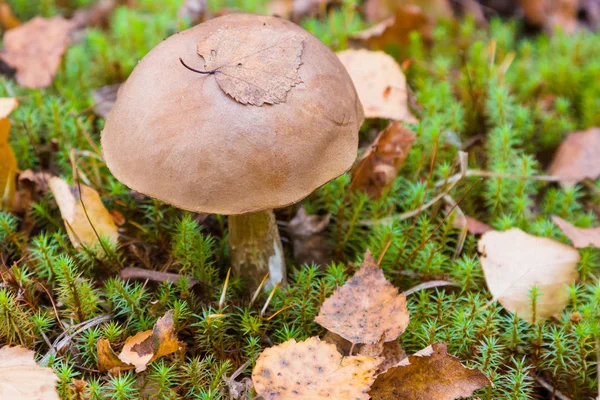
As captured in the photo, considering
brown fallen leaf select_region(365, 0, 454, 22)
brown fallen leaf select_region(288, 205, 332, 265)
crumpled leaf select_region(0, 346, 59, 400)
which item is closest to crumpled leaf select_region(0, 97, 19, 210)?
crumpled leaf select_region(0, 346, 59, 400)

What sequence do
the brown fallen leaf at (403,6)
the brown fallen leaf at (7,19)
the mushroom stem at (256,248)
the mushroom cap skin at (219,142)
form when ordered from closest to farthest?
the mushroom cap skin at (219,142), the mushroom stem at (256,248), the brown fallen leaf at (7,19), the brown fallen leaf at (403,6)

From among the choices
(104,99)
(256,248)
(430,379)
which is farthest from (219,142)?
(104,99)

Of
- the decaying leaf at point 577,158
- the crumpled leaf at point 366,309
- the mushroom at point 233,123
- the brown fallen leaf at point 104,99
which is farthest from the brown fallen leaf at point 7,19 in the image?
the decaying leaf at point 577,158

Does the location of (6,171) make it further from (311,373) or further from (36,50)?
(311,373)

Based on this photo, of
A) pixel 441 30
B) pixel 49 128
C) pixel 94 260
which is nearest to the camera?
pixel 94 260

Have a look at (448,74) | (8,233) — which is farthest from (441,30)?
(8,233)

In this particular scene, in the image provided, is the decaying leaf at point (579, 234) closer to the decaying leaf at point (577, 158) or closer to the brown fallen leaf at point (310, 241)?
the decaying leaf at point (577, 158)

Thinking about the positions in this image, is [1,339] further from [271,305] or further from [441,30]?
[441,30]
